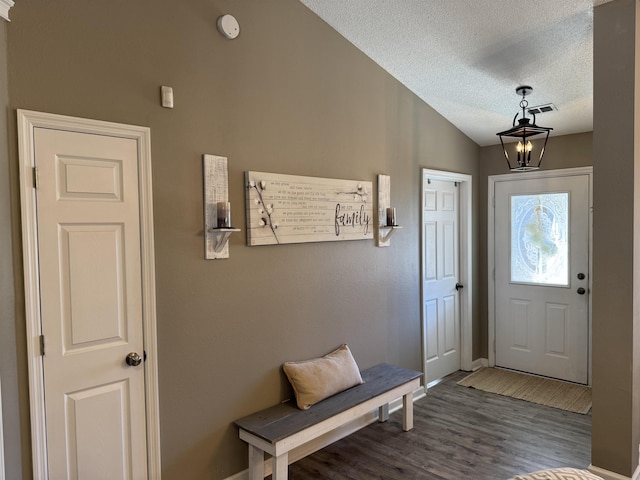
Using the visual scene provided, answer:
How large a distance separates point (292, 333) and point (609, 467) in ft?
6.65

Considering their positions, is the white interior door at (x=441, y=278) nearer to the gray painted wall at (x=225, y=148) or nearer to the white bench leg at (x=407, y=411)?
the gray painted wall at (x=225, y=148)

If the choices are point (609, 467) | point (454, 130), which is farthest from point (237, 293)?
point (454, 130)

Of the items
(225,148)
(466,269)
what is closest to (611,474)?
(466,269)

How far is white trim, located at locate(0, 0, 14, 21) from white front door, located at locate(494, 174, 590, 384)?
4.27 meters

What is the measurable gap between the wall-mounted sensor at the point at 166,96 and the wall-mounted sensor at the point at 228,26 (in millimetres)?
515

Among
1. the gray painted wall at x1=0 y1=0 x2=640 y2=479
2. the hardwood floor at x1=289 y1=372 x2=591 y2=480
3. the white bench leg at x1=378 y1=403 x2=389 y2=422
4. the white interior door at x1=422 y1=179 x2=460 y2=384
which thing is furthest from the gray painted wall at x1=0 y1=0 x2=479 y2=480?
the white interior door at x1=422 y1=179 x2=460 y2=384

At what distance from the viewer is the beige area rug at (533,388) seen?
3756 mm

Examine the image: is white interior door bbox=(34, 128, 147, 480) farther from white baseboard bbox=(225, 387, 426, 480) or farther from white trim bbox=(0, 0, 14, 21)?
white baseboard bbox=(225, 387, 426, 480)

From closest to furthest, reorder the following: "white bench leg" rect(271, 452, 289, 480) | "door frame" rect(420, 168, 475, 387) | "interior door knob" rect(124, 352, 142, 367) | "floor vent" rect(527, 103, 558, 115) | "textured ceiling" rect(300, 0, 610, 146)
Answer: "interior door knob" rect(124, 352, 142, 367)
"white bench leg" rect(271, 452, 289, 480)
"textured ceiling" rect(300, 0, 610, 146)
"floor vent" rect(527, 103, 558, 115)
"door frame" rect(420, 168, 475, 387)

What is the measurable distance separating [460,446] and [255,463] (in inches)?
59.1

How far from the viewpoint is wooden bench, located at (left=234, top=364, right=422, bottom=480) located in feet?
7.68

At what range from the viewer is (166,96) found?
222cm

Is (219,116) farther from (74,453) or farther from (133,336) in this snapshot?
(74,453)

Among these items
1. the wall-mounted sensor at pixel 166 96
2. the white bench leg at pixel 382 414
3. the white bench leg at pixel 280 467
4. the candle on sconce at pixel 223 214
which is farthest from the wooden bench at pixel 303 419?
the wall-mounted sensor at pixel 166 96
